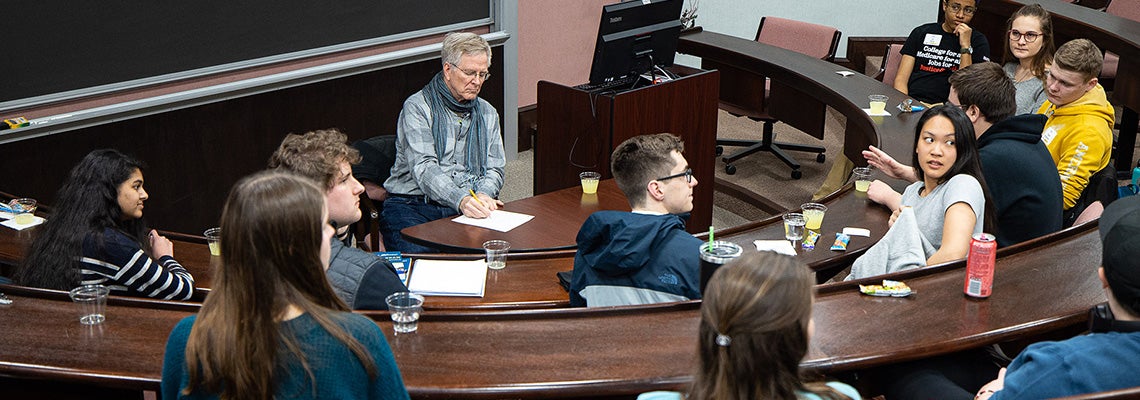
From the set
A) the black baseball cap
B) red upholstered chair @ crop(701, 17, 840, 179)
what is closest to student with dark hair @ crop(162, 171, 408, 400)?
the black baseball cap

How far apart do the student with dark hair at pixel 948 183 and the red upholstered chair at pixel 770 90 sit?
3081mm

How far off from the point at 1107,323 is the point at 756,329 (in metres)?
0.96

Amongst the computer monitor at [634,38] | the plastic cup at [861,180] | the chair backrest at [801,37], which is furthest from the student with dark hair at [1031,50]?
the chair backrest at [801,37]

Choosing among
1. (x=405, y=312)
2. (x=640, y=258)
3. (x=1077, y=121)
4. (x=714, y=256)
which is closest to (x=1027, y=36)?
(x=1077, y=121)

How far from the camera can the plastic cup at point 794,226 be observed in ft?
11.5

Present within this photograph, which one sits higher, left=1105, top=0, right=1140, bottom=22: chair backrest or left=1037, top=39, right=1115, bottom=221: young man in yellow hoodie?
left=1105, top=0, right=1140, bottom=22: chair backrest

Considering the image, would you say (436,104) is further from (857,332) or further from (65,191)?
(857,332)

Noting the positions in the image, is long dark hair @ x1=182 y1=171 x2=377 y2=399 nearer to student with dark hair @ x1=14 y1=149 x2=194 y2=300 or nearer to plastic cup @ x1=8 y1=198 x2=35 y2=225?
student with dark hair @ x1=14 y1=149 x2=194 y2=300

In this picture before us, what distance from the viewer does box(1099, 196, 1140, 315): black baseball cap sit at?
2.02m

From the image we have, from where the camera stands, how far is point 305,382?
1.69 metres

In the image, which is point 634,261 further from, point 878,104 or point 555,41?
point 555,41

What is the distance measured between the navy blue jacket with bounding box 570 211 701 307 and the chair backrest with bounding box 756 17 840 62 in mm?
4571

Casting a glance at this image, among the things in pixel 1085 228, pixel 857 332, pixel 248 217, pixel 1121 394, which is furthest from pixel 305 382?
pixel 1085 228

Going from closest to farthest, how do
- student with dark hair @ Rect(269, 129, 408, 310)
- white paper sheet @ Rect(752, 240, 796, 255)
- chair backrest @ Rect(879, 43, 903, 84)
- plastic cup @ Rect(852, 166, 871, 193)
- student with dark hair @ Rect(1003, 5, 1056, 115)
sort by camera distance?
student with dark hair @ Rect(269, 129, 408, 310)
white paper sheet @ Rect(752, 240, 796, 255)
plastic cup @ Rect(852, 166, 871, 193)
student with dark hair @ Rect(1003, 5, 1056, 115)
chair backrest @ Rect(879, 43, 903, 84)
